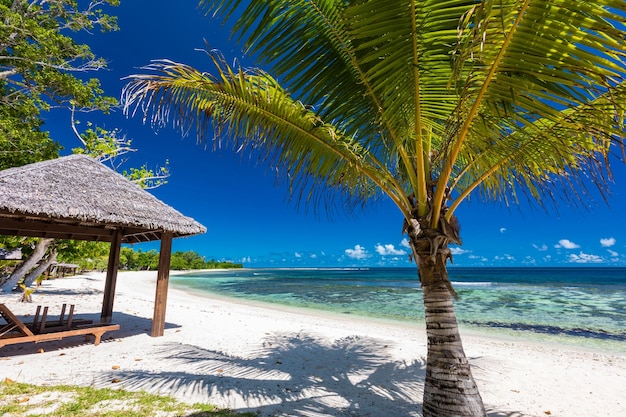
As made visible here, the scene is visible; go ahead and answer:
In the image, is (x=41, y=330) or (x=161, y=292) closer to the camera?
(x=41, y=330)

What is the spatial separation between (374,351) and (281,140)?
451cm

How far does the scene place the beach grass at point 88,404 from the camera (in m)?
2.90

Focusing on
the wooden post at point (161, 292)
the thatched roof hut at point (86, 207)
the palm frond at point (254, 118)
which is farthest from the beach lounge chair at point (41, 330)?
the palm frond at point (254, 118)

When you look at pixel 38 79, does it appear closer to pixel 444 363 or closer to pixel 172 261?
pixel 444 363

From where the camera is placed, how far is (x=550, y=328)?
10.1 m

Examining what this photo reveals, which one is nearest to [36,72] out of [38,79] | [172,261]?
[38,79]

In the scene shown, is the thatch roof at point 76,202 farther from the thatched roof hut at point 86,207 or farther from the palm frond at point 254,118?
the palm frond at point 254,118

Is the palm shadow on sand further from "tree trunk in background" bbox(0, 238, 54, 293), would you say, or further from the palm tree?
"tree trunk in background" bbox(0, 238, 54, 293)

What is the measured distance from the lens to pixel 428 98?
2.54 meters

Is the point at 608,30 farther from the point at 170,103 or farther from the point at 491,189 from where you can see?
the point at 170,103

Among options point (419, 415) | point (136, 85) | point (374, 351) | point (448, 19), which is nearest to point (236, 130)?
point (136, 85)

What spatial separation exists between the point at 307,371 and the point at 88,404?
104 inches

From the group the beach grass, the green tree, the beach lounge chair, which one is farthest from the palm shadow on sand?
the green tree

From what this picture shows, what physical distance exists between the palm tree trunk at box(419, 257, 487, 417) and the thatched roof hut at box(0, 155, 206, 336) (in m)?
4.78
